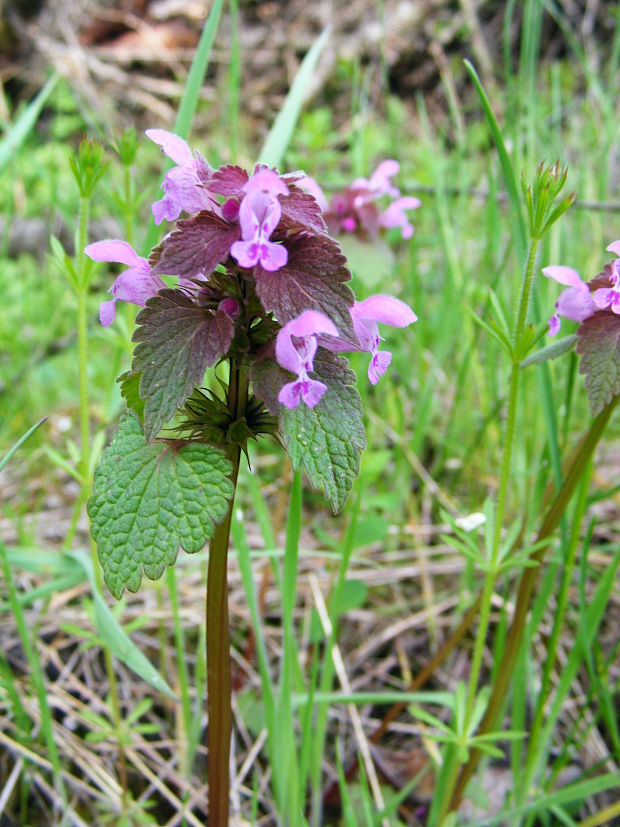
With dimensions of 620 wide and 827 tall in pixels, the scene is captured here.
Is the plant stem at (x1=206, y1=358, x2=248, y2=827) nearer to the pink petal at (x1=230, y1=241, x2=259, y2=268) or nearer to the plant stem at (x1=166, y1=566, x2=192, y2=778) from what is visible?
the pink petal at (x1=230, y1=241, x2=259, y2=268)

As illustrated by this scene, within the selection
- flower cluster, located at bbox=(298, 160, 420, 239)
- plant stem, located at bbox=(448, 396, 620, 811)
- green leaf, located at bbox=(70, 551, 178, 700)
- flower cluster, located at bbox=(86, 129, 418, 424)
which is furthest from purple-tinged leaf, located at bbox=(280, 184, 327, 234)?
flower cluster, located at bbox=(298, 160, 420, 239)

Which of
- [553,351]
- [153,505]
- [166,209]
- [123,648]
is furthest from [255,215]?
[123,648]

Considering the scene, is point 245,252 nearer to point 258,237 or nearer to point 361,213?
point 258,237

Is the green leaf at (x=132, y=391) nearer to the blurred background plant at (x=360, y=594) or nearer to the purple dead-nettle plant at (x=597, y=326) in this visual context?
the blurred background plant at (x=360, y=594)

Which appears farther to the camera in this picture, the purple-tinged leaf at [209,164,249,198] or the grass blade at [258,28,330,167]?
the grass blade at [258,28,330,167]

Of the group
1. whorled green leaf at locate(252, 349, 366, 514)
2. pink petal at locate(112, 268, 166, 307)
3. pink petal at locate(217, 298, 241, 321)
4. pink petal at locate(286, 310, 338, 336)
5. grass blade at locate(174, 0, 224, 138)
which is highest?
grass blade at locate(174, 0, 224, 138)

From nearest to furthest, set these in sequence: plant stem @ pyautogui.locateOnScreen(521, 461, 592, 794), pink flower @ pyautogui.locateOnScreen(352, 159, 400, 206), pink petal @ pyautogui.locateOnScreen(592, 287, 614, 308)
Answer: pink petal @ pyautogui.locateOnScreen(592, 287, 614, 308) → plant stem @ pyautogui.locateOnScreen(521, 461, 592, 794) → pink flower @ pyautogui.locateOnScreen(352, 159, 400, 206)

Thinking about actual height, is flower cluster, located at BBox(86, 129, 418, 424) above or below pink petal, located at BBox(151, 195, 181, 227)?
below
